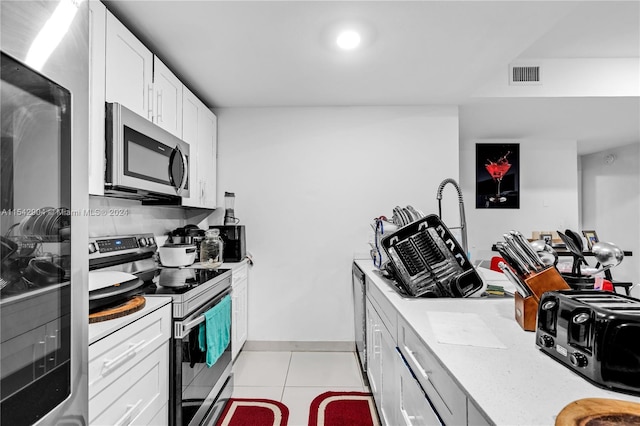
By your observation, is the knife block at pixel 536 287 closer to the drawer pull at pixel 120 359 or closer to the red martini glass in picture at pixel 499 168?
the drawer pull at pixel 120 359

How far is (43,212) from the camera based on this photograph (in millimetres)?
492

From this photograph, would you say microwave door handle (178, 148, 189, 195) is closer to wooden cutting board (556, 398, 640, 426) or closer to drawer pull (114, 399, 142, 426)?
drawer pull (114, 399, 142, 426)

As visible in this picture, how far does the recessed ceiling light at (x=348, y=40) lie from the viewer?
6.29 ft

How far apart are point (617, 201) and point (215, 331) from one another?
5952 millimetres

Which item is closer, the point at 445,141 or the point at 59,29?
the point at 59,29

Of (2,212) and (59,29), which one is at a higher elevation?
(59,29)

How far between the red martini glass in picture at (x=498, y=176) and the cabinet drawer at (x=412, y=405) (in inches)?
143

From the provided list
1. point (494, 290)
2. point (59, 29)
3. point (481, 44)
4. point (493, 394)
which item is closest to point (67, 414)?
point (59, 29)

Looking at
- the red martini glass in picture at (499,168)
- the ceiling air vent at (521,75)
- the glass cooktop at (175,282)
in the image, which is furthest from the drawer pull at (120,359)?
the red martini glass in picture at (499,168)

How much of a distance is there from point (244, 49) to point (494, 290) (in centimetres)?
205

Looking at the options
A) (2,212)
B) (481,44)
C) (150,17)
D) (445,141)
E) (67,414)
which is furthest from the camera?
(445,141)

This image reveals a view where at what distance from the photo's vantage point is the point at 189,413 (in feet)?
5.27

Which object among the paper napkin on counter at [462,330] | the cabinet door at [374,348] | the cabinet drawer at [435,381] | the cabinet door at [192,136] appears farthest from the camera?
the cabinet door at [192,136]

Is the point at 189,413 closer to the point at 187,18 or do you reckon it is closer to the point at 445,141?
the point at 187,18
